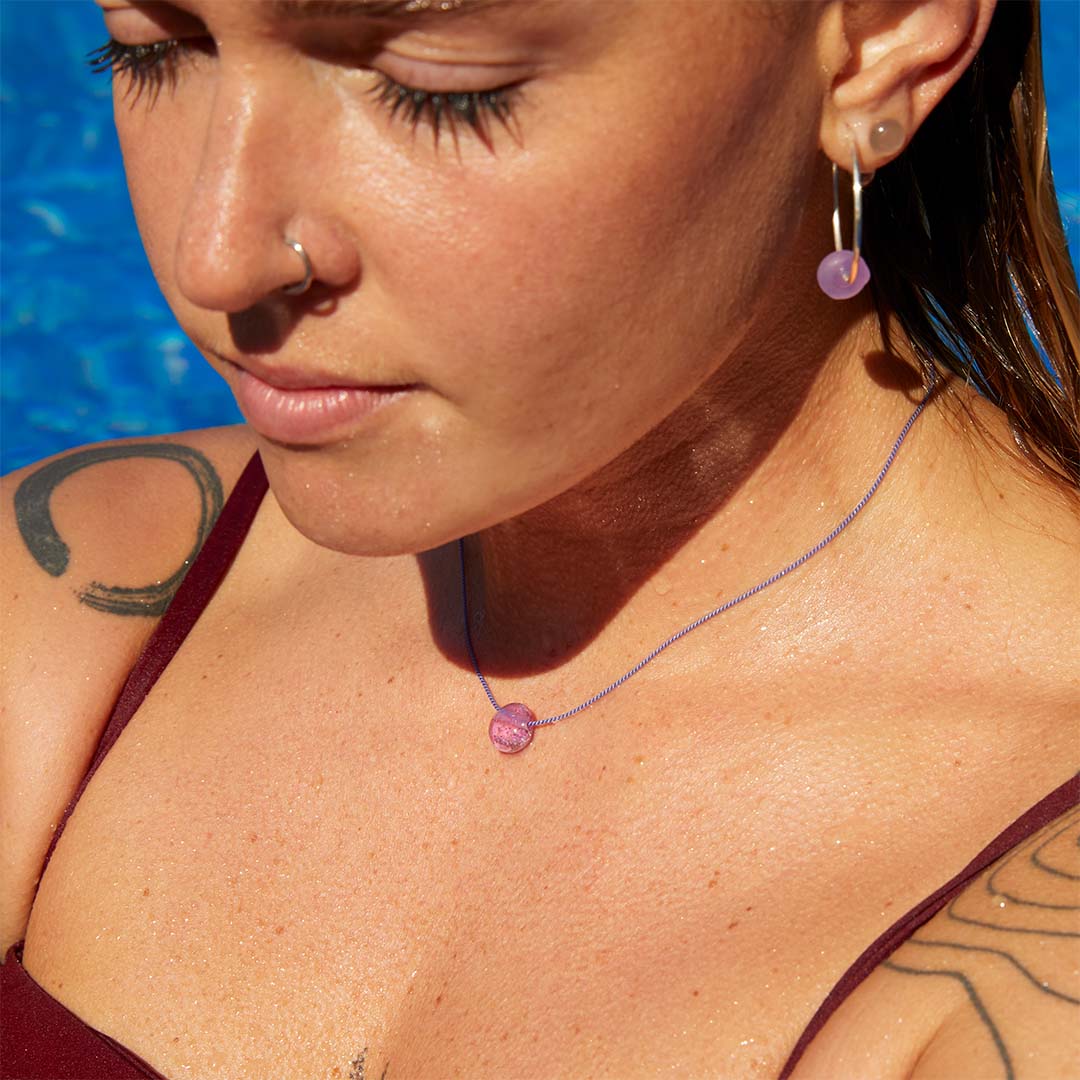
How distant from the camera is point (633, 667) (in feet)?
5.69

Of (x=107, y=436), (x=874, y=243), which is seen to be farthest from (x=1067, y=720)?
(x=107, y=436)

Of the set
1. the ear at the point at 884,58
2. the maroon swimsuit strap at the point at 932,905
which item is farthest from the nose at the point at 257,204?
the maroon swimsuit strap at the point at 932,905

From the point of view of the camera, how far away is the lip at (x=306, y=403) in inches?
51.6

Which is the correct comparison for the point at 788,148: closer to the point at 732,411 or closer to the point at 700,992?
the point at 732,411

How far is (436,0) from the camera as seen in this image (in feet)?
3.54

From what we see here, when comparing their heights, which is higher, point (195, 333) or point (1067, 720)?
point (195, 333)

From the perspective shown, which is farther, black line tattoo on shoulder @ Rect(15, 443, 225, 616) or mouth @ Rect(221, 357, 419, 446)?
black line tattoo on shoulder @ Rect(15, 443, 225, 616)

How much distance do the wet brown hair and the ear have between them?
0.27 metres

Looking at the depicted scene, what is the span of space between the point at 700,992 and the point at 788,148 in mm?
839

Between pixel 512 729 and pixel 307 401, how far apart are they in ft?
1.93

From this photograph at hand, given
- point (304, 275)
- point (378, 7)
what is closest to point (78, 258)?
point (304, 275)

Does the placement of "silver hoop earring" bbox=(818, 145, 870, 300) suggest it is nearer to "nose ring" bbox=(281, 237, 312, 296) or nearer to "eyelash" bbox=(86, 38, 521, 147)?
"eyelash" bbox=(86, 38, 521, 147)

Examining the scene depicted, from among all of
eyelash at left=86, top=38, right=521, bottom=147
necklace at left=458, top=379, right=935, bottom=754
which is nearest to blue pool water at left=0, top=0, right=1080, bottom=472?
necklace at left=458, top=379, right=935, bottom=754

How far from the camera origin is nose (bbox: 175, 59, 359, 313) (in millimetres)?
1174
